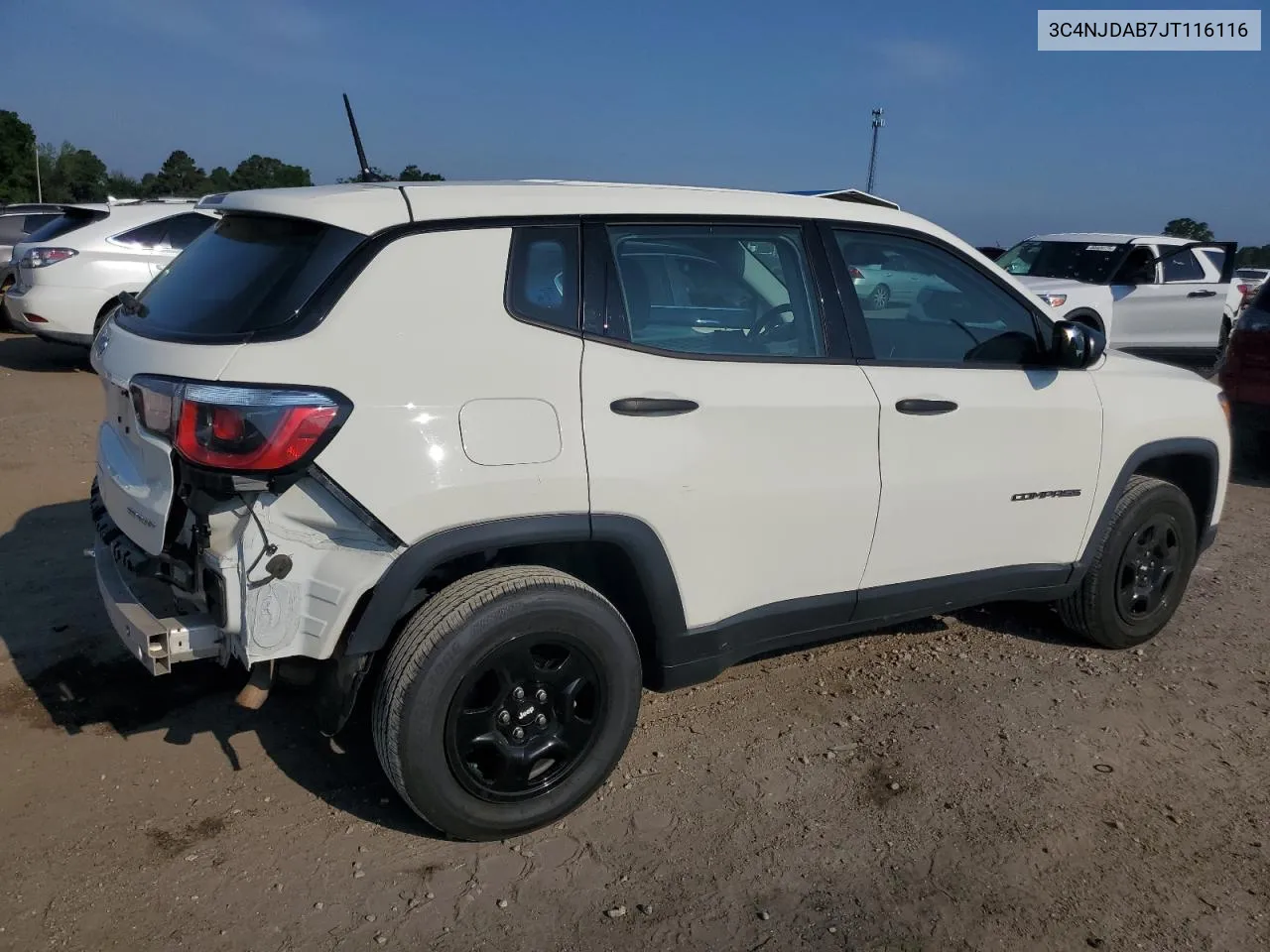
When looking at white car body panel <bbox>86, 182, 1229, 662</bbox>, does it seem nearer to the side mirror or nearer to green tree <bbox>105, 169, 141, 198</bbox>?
the side mirror

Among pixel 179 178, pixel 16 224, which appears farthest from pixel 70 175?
pixel 16 224

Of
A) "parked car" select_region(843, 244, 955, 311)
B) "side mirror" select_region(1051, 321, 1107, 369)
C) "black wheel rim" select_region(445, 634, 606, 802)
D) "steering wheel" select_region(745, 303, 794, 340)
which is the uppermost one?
"parked car" select_region(843, 244, 955, 311)

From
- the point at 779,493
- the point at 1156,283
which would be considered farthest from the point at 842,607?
the point at 1156,283

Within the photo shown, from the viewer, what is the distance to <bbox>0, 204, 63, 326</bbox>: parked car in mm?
13282

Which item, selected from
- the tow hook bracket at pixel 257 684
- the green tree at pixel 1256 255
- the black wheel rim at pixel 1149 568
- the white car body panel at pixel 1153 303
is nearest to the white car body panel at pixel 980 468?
the black wheel rim at pixel 1149 568

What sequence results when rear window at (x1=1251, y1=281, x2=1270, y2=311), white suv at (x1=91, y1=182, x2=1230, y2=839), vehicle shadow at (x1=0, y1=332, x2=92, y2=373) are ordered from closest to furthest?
white suv at (x1=91, y1=182, x2=1230, y2=839)
rear window at (x1=1251, y1=281, x2=1270, y2=311)
vehicle shadow at (x1=0, y1=332, x2=92, y2=373)

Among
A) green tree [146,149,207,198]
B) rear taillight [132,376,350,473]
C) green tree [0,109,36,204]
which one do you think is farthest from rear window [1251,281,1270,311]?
green tree [0,109,36,204]

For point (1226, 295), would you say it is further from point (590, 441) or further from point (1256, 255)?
point (1256, 255)

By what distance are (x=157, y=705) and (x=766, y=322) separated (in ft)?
8.51

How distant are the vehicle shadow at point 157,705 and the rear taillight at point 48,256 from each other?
648cm

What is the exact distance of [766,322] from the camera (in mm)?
3402

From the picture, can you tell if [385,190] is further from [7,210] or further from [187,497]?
[7,210]

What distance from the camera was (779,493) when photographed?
129 inches

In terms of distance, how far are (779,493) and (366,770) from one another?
5.40 ft
